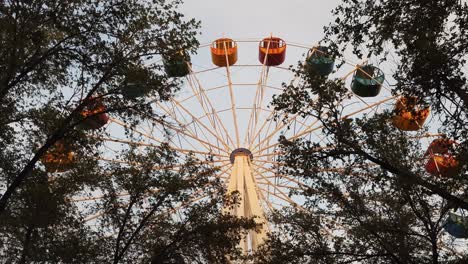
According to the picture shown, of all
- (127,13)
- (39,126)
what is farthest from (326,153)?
(39,126)

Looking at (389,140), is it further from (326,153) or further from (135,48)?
(135,48)

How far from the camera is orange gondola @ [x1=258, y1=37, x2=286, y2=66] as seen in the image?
2139 cm

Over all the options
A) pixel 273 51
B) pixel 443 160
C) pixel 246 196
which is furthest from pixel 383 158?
pixel 273 51

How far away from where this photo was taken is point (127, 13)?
8.49 meters

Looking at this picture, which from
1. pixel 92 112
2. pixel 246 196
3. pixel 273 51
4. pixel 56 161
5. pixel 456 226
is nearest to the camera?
pixel 92 112

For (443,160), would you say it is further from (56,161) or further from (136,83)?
(56,161)

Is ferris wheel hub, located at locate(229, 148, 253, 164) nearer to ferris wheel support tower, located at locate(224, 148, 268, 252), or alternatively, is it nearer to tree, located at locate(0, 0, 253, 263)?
ferris wheel support tower, located at locate(224, 148, 268, 252)

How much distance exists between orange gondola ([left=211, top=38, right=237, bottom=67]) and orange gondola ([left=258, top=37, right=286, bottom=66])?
1.15 metres

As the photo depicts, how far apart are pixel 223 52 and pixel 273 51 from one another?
2031 mm

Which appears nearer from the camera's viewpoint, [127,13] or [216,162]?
[127,13]

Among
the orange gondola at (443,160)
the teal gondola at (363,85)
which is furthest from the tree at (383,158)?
the teal gondola at (363,85)

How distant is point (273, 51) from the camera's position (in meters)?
21.4

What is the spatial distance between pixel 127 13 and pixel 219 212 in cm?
599

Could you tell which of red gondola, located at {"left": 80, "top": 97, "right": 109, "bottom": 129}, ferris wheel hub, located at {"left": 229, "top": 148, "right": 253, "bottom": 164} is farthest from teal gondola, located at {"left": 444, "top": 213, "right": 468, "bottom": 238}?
ferris wheel hub, located at {"left": 229, "top": 148, "right": 253, "bottom": 164}
